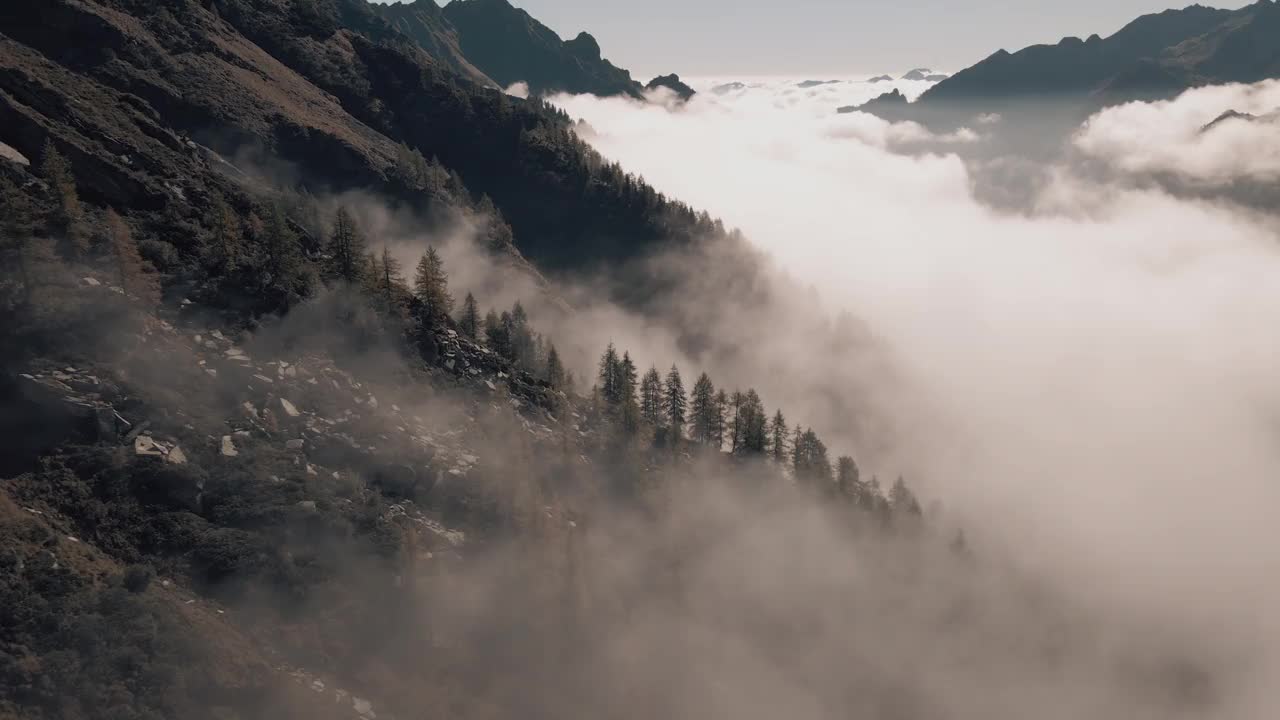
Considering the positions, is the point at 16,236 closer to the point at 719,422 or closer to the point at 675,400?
the point at 675,400

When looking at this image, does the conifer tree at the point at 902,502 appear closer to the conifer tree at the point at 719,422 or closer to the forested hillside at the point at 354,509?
the forested hillside at the point at 354,509

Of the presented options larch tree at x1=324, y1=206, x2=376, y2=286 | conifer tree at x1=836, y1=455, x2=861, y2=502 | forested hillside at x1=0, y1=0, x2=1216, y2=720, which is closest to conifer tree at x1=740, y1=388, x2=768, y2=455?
forested hillside at x1=0, y1=0, x2=1216, y2=720

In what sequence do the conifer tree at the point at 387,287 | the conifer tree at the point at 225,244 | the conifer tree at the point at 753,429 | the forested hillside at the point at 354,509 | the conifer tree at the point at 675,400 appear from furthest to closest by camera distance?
the conifer tree at the point at 675,400
the conifer tree at the point at 753,429
the conifer tree at the point at 387,287
the conifer tree at the point at 225,244
the forested hillside at the point at 354,509

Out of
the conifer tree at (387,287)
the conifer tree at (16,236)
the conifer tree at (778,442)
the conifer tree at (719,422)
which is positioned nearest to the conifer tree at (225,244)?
the conifer tree at (387,287)

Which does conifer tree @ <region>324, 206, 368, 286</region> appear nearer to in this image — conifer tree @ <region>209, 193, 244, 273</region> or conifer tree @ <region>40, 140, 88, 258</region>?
conifer tree @ <region>209, 193, 244, 273</region>

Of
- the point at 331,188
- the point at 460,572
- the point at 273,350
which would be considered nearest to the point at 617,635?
the point at 460,572
